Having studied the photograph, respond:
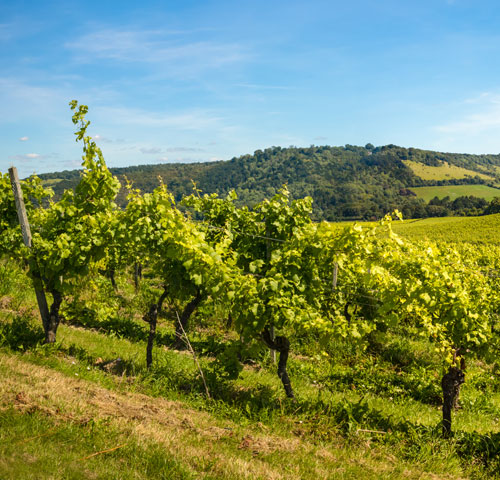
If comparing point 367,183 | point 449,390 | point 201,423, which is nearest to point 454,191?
point 367,183

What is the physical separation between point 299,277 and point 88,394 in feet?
12.5

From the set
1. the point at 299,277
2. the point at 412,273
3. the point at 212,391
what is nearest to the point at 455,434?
the point at 412,273

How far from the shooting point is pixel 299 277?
21.7ft

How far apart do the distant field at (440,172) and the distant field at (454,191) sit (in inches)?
741

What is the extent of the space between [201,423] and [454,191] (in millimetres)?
150097

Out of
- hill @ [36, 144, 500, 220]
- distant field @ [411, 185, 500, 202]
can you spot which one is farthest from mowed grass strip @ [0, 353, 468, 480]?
distant field @ [411, 185, 500, 202]

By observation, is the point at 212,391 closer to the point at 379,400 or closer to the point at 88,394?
the point at 88,394

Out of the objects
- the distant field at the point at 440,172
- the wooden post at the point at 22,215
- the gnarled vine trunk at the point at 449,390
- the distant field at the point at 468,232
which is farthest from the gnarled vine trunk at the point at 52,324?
the distant field at the point at 440,172

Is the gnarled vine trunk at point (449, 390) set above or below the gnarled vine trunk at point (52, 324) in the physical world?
below

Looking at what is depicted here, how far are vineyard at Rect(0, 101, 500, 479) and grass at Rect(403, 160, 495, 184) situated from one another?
172 meters

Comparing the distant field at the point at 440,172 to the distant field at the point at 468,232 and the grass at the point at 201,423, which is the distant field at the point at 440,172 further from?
the grass at the point at 201,423

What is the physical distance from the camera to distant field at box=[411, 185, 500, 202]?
129625mm

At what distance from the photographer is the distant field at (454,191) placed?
130 meters

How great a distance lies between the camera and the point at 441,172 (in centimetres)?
17212
